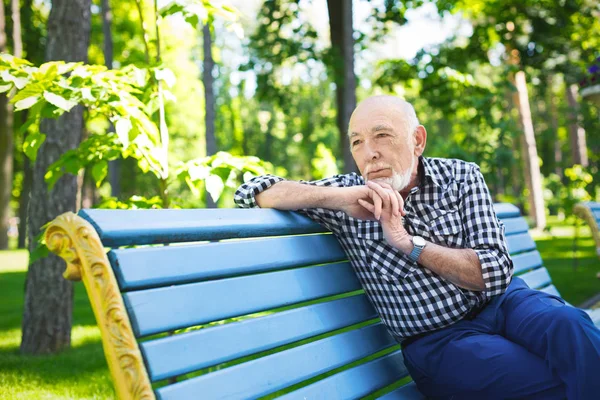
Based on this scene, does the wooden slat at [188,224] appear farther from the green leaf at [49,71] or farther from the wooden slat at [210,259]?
the green leaf at [49,71]

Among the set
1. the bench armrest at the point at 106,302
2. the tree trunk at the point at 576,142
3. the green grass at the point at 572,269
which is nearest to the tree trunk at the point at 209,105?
the bench armrest at the point at 106,302

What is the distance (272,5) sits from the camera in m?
9.43

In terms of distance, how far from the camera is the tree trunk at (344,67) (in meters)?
6.64

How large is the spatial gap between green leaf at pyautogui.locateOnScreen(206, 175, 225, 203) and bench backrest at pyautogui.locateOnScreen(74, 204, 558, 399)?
2.47ft

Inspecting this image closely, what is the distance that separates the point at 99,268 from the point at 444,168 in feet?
5.44

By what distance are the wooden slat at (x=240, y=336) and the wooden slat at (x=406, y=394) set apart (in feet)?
0.95

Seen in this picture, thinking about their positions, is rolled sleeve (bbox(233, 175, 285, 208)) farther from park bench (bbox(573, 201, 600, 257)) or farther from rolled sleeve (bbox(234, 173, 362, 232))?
park bench (bbox(573, 201, 600, 257))

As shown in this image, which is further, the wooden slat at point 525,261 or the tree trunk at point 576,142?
the tree trunk at point 576,142

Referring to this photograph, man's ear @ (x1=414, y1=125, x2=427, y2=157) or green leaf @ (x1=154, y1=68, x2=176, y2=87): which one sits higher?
green leaf @ (x1=154, y1=68, x2=176, y2=87)

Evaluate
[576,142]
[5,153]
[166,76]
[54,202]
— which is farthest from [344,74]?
[576,142]

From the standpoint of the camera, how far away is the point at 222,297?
2.00 metres

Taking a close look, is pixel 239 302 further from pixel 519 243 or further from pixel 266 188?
pixel 519 243

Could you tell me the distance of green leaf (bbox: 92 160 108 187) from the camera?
135 inches

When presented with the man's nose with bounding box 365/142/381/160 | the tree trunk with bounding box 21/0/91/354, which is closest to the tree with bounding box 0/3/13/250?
the tree trunk with bounding box 21/0/91/354
